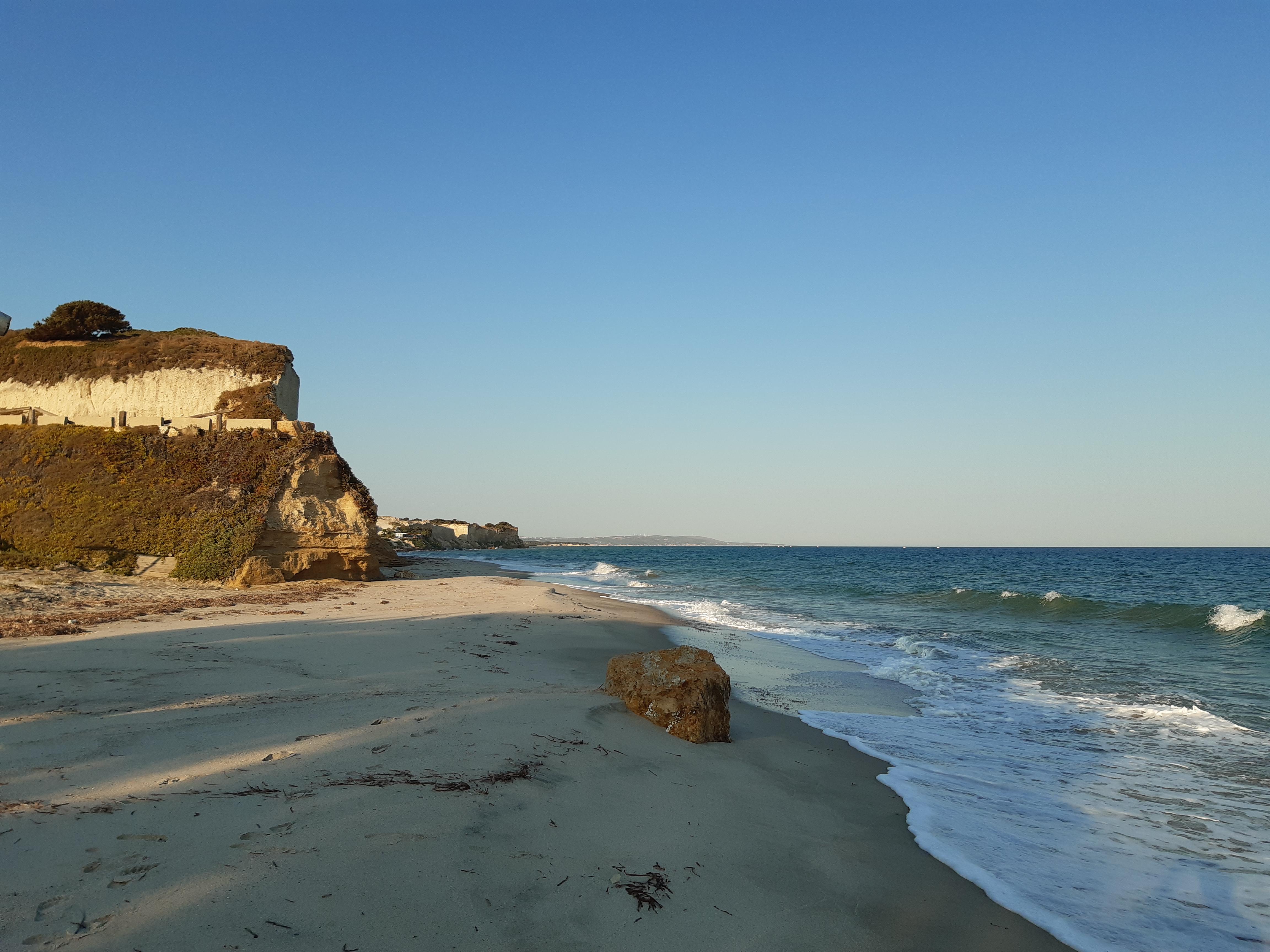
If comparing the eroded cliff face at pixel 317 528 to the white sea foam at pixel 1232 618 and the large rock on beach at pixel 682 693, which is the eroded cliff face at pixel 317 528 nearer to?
the large rock on beach at pixel 682 693

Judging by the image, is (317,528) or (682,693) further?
(317,528)

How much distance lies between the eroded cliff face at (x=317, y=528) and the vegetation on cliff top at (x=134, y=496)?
0.33 meters

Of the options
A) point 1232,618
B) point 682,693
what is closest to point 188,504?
point 682,693

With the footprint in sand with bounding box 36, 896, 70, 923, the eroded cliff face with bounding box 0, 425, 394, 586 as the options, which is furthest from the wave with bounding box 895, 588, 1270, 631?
the footprint in sand with bounding box 36, 896, 70, 923

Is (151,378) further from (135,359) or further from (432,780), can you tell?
(432,780)

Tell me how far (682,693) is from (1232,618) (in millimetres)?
20841

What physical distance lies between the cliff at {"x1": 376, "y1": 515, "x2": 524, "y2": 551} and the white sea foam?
143 ft

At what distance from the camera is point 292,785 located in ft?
12.9

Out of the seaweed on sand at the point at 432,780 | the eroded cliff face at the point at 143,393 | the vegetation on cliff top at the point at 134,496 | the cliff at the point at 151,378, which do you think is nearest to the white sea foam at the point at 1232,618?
the seaweed on sand at the point at 432,780

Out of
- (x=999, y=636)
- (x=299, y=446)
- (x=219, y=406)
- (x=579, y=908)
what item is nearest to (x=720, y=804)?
(x=579, y=908)

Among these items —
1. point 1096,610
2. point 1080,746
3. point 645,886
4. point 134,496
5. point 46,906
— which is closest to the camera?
point 46,906

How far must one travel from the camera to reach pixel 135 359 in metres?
23.0

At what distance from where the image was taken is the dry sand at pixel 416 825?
2.86 metres

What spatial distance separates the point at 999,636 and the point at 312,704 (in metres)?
17.3
